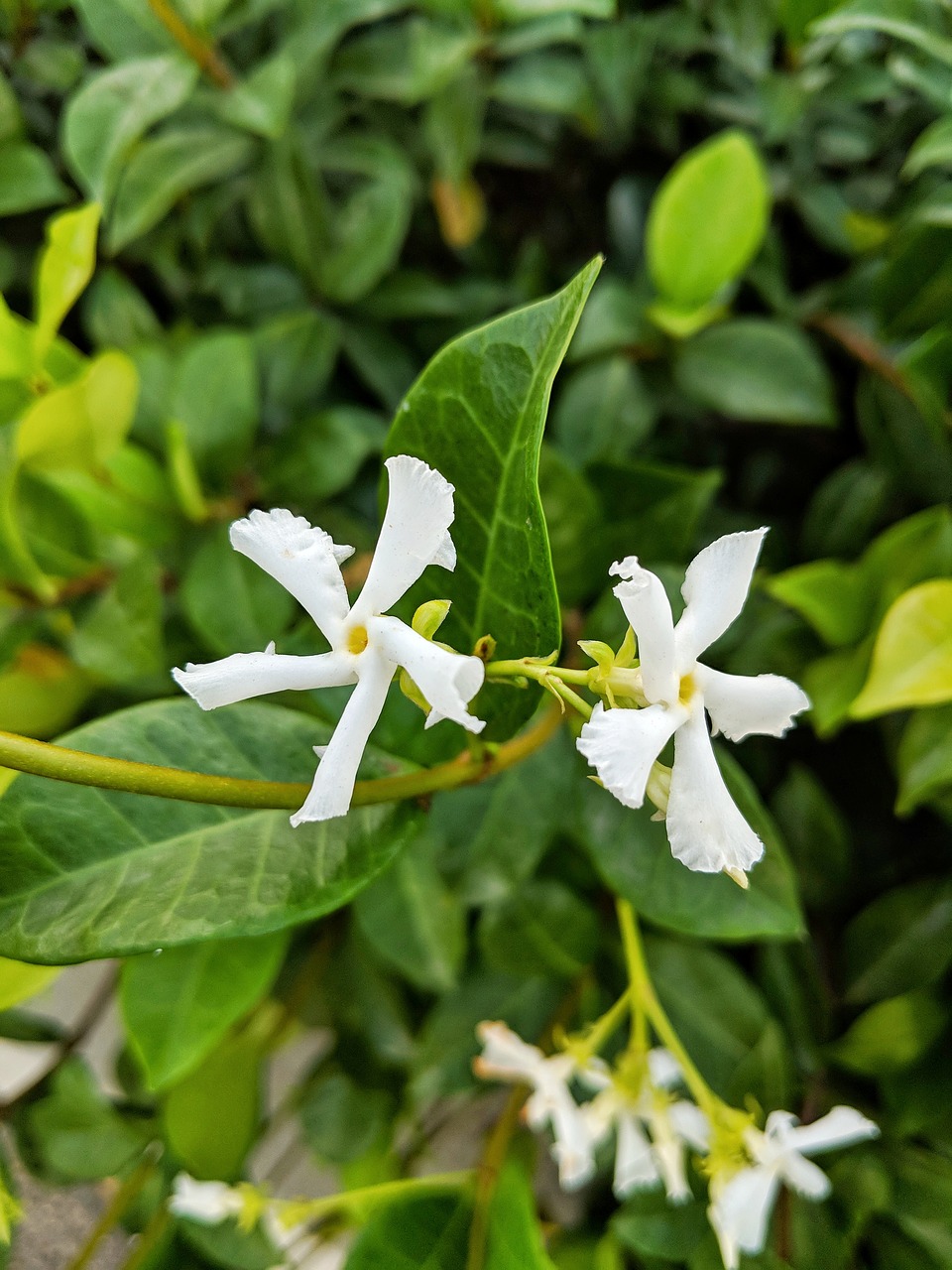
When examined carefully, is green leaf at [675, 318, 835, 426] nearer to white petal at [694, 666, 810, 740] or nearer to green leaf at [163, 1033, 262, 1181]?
white petal at [694, 666, 810, 740]

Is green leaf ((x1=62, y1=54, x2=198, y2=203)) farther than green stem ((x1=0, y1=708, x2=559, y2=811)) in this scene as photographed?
Yes

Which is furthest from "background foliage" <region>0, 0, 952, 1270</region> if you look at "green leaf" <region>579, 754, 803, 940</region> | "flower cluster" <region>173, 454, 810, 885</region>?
"flower cluster" <region>173, 454, 810, 885</region>

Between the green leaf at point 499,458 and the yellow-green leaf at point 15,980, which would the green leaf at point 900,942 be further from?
the yellow-green leaf at point 15,980

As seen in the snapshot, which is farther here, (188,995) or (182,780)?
(188,995)

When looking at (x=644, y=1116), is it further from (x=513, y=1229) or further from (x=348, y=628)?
(x=348, y=628)

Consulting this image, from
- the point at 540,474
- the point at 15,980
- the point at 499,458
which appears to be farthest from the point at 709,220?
the point at 15,980

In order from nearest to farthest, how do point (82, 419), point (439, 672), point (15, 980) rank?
point (439, 672) < point (15, 980) < point (82, 419)

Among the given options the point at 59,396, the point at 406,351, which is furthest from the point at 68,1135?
the point at 406,351
